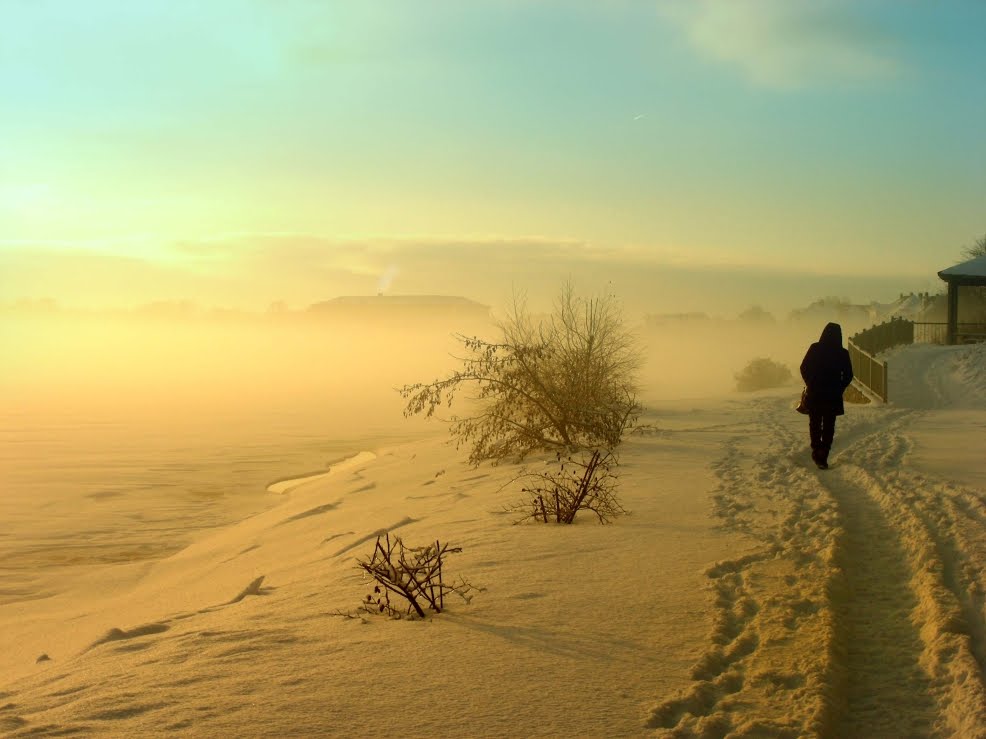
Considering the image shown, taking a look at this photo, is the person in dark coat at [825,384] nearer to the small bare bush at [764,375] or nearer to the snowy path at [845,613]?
the snowy path at [845,613]

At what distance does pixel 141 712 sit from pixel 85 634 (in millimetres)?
4898

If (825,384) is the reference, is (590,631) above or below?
below

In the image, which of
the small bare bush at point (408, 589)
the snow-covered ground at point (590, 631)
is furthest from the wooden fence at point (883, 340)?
the small bare bush at point (408, 589)

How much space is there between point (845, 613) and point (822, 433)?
303 inches

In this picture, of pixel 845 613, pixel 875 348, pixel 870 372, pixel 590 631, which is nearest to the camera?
pixel 590 631

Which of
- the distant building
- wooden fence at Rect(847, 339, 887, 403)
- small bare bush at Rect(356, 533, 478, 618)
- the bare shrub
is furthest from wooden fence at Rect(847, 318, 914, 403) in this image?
small bare bush at Rect(356, 533, 478, 618)

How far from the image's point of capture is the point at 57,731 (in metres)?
4.57

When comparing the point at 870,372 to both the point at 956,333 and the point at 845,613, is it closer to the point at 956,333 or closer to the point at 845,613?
the point at 956,333

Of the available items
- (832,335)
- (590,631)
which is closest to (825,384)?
(832,335)

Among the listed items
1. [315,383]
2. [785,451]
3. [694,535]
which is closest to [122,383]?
[315,383]

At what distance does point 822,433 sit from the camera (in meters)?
13.7

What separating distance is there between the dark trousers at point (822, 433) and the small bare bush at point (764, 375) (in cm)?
3225

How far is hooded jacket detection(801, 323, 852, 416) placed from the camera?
13.5m

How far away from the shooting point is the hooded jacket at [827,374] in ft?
44.3
